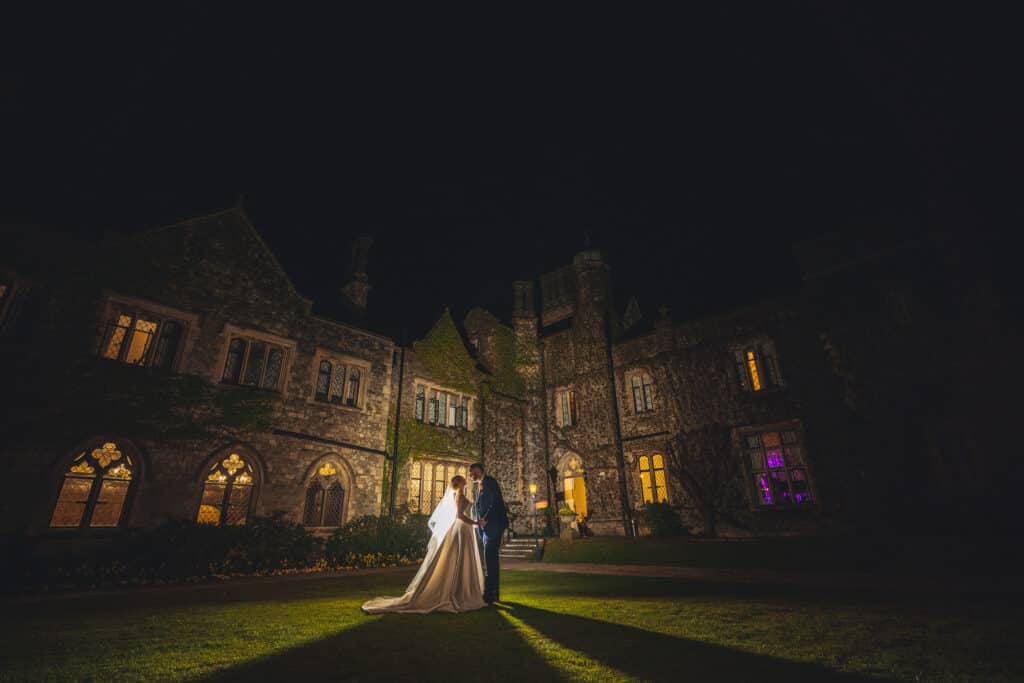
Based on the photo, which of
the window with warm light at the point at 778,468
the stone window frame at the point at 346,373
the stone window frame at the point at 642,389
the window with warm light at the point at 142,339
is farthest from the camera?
the stone window frame at the point at 642,389

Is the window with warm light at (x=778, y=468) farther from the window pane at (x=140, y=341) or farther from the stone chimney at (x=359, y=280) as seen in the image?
the window pane at (x=140, y=341)

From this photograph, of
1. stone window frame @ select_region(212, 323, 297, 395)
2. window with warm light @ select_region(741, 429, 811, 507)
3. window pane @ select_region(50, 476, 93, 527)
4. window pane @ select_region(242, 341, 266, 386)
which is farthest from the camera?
window with warm light @ select_region(741, 429, 811, 507)

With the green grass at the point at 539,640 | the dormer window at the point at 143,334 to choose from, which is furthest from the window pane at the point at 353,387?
the green grass at the point at 539,640

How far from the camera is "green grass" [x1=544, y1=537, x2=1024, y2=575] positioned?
8.38 metres

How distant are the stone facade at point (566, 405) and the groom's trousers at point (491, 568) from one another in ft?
28.5

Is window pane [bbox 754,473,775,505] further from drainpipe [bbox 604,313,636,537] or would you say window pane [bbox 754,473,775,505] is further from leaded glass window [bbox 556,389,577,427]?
leaded glass window [bbox 556,389,577,427]

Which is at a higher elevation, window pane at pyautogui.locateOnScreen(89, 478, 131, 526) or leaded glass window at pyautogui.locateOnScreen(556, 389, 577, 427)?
leaded glass window at pyautogui.locateOnScreen(556, 389, 577, 427)

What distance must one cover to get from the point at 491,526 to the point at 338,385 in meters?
9.86

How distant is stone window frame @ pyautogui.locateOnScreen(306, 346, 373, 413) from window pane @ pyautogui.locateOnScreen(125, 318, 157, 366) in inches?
165

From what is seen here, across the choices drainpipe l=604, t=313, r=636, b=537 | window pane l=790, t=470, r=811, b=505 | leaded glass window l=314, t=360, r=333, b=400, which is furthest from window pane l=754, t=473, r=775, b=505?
leaded glass window l=314, t=360, r=333, b=400

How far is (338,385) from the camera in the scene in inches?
585

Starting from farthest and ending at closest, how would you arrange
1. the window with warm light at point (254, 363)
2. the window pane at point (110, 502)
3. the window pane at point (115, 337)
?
1. the window with warm light at point (254, 363)
2. the window pane at point (115, 337)
3. the window pane at point (110, 502)

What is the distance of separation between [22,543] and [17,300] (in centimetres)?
511

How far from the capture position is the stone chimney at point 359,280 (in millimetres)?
18328
